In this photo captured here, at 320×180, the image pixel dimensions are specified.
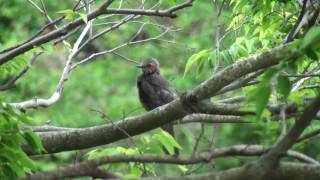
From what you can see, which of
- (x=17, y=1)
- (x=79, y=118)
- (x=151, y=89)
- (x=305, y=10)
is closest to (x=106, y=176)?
(x=305, y=10)

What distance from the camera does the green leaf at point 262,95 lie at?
9.55 ft

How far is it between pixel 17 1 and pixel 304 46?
1100 centimetres

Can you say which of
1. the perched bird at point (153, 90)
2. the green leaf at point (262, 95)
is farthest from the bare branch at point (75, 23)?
the perched bird at point (153, 90)

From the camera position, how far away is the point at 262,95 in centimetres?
292

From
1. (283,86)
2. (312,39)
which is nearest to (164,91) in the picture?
(283,86)

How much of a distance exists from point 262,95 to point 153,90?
17.6 ft

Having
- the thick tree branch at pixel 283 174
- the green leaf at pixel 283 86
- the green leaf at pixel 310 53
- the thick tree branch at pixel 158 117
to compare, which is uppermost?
the green leaf at pixel 310 53

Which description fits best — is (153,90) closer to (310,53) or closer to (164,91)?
(164,91)

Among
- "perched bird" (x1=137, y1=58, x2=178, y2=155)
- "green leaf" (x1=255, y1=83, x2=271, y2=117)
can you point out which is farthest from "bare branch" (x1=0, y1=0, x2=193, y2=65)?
"perched bird" (x1=137, y1=58, x2=178, y2=155)

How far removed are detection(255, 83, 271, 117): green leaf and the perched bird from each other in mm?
5192

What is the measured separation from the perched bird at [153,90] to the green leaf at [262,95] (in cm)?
519

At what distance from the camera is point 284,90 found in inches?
123

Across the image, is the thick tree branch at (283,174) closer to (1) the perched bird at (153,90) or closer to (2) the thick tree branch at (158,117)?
(2) the thick tree branch at (158,117)

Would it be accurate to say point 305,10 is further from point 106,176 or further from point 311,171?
point 106,176
